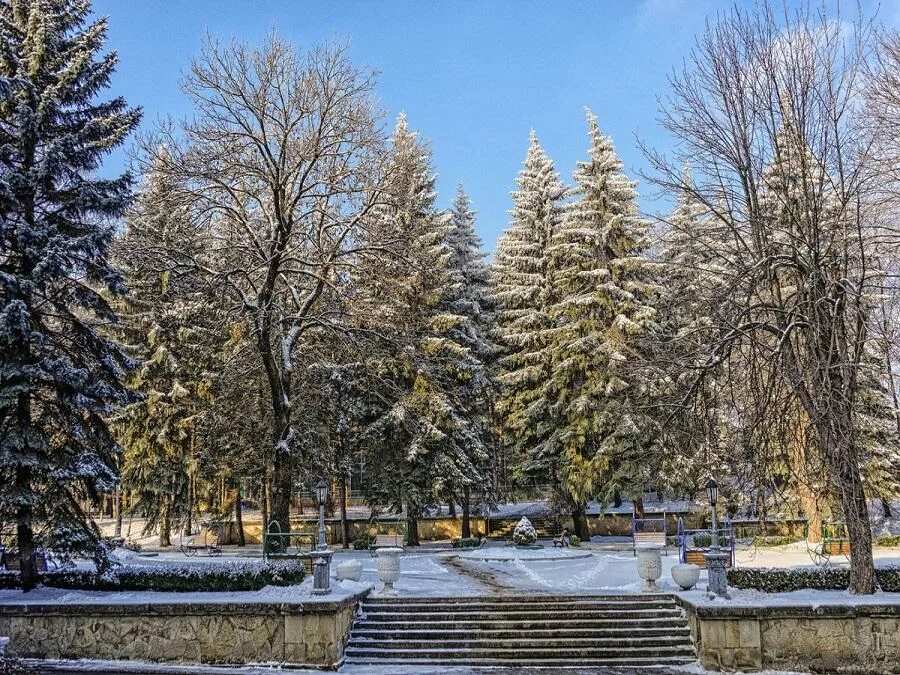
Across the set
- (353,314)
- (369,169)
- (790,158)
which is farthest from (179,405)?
(790,158)

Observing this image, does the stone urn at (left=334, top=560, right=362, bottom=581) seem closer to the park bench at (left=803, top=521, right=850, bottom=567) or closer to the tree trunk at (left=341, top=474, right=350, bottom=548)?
the park bench at (left=803, top=521, right=850, bottom=567)

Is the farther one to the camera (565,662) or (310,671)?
(565,662)

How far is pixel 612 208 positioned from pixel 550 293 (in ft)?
13.8

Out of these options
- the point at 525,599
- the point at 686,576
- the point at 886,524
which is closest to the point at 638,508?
the point at 886,524

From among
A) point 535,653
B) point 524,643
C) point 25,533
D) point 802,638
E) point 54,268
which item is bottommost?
point 535,653

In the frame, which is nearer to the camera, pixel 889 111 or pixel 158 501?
pixel 889 111

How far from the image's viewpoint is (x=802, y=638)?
1103 cm

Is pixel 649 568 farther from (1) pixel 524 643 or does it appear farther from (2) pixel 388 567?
(2) pixel 388 567

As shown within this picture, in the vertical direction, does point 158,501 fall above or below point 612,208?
A: below

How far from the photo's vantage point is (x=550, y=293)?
94.8 feet

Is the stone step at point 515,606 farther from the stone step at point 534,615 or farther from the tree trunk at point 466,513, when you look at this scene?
the tree trunk at point 466,513

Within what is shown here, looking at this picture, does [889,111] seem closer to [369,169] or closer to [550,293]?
[369,169]

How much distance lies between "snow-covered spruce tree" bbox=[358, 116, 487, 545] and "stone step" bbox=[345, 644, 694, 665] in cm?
1197

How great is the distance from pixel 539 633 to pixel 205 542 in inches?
794
